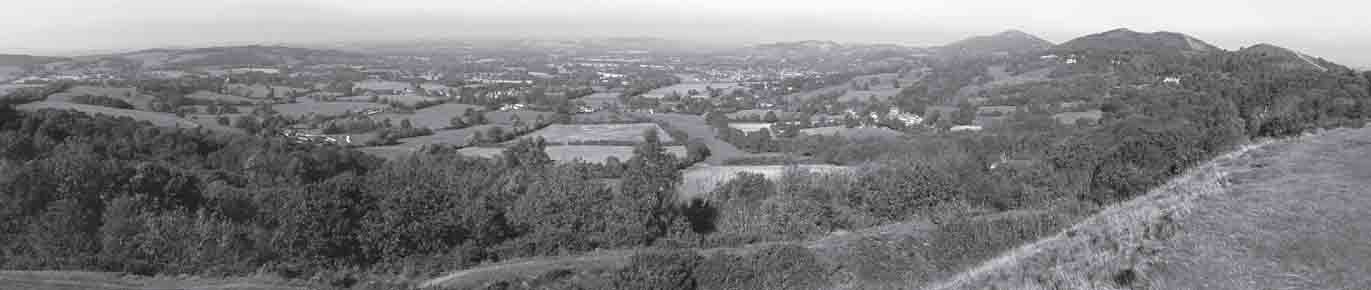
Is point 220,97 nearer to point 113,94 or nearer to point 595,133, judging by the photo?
point 113,94

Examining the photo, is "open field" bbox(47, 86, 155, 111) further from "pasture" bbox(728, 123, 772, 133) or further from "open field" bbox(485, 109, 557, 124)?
"pasture" bbox(728, 123, 772, 133)

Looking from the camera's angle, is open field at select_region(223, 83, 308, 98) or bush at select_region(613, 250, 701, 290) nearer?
bush at select_region(613, 250, 701, 290)

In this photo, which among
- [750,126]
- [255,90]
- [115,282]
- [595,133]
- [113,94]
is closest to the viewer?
[115,282]

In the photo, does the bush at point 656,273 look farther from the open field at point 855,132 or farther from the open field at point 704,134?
the open field at point 855,132

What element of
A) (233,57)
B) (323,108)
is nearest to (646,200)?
(323,108)

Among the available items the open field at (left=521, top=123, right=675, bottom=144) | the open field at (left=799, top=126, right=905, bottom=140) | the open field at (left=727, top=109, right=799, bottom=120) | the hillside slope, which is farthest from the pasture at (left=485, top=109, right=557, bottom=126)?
the hillside slope

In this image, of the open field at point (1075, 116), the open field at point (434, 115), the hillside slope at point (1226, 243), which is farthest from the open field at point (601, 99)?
the hillside slope at point (1226, 243)

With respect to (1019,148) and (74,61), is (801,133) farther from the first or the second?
(74,61)
